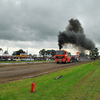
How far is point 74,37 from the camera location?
35375 mm

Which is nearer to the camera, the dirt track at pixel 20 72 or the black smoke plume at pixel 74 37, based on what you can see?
the dirt track at pixel 20 72

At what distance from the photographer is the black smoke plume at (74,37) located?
33.6m

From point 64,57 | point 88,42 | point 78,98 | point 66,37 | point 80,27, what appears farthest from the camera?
point 80,27

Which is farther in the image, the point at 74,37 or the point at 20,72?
the point at 74,37

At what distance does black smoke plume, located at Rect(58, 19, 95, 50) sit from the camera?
3363 centimetres

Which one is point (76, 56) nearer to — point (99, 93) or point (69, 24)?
point (69, 24)

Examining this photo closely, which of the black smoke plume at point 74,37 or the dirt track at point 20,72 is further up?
the black smoke plume at point 74,37

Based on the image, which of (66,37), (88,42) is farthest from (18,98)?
(88,42)

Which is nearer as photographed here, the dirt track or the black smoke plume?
the dirt track

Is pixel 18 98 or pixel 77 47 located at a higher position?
pixel 77 47

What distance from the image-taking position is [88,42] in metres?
37.7

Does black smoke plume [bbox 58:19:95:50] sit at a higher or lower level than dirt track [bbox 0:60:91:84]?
higher

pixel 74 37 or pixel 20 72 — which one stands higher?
Result: pixel 74 37

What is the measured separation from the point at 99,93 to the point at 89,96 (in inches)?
29.0
